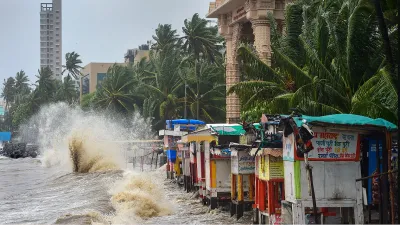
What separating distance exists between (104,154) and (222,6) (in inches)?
464

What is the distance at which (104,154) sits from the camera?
1874 inches

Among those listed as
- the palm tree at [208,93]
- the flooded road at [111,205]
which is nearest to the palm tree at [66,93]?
the palm tree at [208,93]

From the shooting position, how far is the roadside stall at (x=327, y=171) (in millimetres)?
12680

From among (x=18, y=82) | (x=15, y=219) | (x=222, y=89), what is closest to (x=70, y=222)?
(x=15, y=219)

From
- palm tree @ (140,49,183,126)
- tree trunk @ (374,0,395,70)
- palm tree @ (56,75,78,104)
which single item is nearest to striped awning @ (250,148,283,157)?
tree trunk @ (374,0,395,70)

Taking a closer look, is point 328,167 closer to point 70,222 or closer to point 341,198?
point 341,198

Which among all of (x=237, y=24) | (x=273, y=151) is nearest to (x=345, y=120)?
(x=273, y=151)

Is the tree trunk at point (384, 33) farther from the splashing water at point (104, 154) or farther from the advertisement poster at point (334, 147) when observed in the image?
the splashing water at point (104, 154)

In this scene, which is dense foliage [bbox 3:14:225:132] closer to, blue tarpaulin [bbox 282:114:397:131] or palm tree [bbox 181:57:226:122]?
palm tree [bbox 181:57:226:122]

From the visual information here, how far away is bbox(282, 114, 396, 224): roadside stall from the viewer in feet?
41.6

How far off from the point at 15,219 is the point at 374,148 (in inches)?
471

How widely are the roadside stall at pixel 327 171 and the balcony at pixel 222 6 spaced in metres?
33.5

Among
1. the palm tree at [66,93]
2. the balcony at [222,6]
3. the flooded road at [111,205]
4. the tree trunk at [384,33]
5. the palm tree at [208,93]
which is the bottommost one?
the flooded road at [111,205]

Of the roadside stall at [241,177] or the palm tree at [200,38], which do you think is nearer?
the roadside stall at [241,177]
